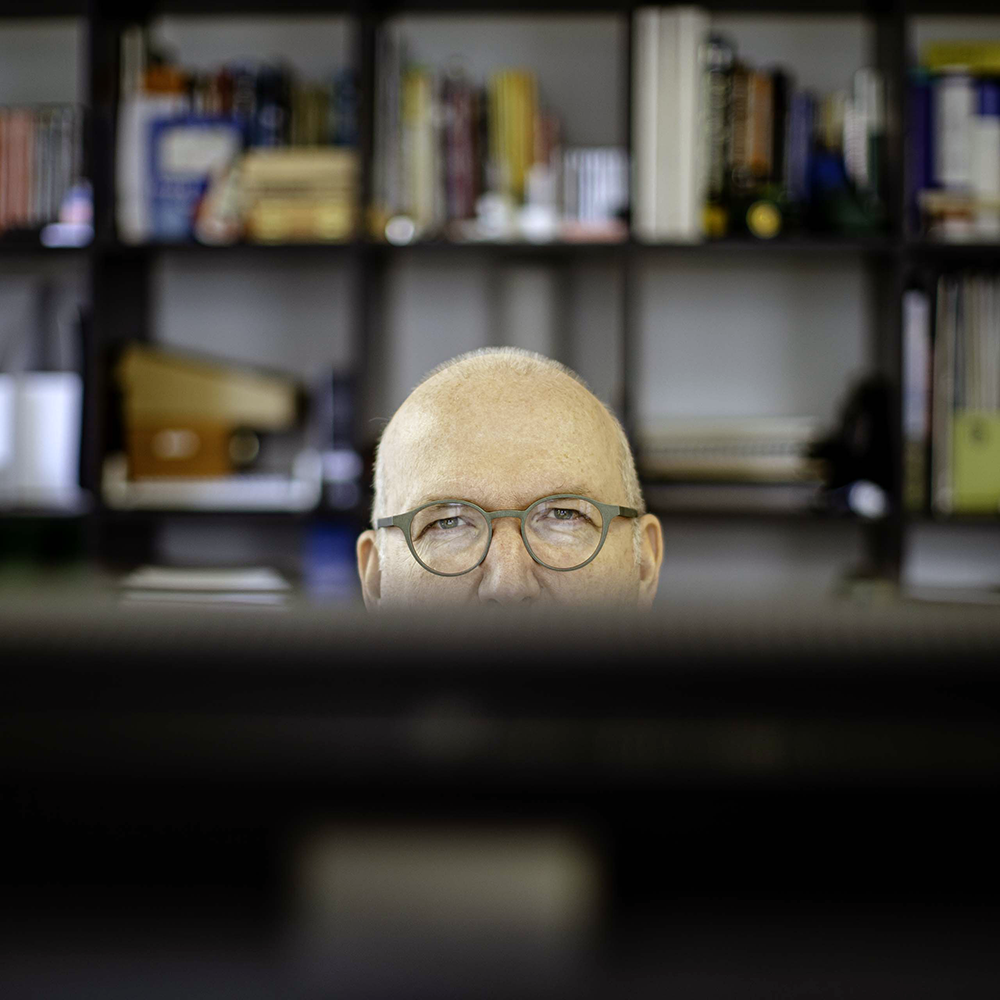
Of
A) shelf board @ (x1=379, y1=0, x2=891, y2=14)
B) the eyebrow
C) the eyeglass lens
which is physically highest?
shelf board @ (x1=379, y1=0, x2=891, y2=14)

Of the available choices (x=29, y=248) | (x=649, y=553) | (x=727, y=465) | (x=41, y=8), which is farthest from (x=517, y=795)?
(x=41, y=8)

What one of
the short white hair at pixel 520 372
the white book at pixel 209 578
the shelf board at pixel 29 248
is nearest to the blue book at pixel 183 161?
the shelf board at pixel 29 248

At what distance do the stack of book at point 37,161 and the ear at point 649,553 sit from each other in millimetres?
1669

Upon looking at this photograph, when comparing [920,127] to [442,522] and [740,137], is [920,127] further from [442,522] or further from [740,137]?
[442,522]

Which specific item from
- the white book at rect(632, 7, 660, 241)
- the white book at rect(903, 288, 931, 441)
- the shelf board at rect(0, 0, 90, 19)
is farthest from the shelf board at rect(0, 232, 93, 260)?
the white book at rect(903, 288, 931, 441)

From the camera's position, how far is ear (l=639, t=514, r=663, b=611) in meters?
1.26

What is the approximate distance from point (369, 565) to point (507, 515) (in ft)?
0.76

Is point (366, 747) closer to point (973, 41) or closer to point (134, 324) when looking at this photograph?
point (134, 324)

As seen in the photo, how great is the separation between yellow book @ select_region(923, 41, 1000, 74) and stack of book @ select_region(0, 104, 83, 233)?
181 centimetres

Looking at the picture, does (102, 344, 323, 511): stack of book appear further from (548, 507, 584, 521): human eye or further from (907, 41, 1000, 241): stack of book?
(907, 41, 1000, 241): stack of book

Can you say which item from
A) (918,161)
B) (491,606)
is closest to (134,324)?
(918,161)

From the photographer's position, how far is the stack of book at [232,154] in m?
2.21

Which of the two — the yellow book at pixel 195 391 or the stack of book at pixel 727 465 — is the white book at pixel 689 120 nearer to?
the stack of book at pixel 727 465

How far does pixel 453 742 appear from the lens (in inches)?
6.4
